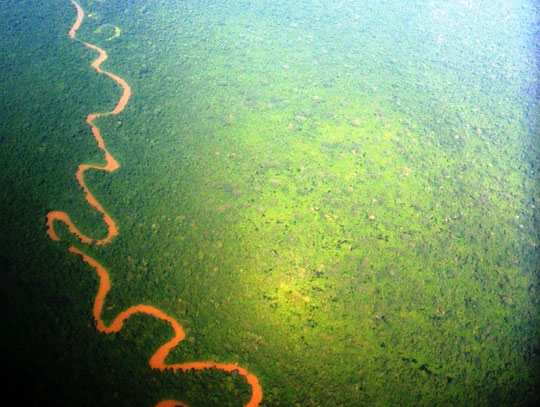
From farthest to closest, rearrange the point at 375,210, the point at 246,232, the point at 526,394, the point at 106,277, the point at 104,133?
the point at 104,133 < the point at 375,210 < the point at 246,232 < the point at 106,277 < the point at 526,394

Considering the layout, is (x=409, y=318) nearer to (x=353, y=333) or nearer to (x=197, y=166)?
(x=353, y=333)

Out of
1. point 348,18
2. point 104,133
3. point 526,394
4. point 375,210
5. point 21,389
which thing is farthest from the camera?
point 348,18

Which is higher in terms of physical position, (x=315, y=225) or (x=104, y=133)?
(x=104, y=133)

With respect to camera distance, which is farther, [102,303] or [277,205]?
[277,205]

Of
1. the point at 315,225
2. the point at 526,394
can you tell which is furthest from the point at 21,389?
the point at 526,394

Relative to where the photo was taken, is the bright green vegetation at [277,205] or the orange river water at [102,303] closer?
the orange river water at [102,303]

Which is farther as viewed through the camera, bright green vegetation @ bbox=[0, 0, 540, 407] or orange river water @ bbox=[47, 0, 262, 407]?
bright green vegetation @ bbox=[0, 0, 540, 407]

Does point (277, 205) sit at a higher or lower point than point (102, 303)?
lower

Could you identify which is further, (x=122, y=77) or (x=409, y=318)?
(x=122, y=77)
